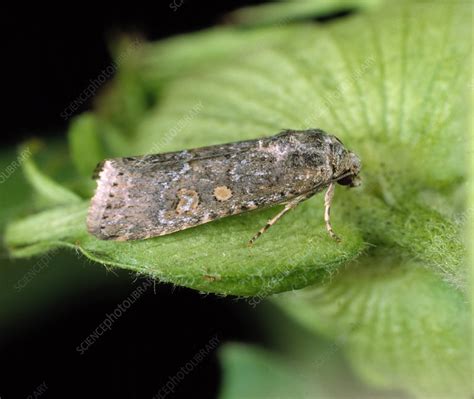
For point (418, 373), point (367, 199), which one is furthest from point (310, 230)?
point (418, 373)

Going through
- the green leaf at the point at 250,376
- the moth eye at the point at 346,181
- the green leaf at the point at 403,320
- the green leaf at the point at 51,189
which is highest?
the green leaf at the point at 51,189

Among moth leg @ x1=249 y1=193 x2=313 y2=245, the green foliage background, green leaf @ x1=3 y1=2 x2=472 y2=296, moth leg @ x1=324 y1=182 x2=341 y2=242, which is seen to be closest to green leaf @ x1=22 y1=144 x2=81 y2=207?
the green foliage background

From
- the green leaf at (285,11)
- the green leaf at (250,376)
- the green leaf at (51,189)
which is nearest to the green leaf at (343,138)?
the green leaf at (51,189)

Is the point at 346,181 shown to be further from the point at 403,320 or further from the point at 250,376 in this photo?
the point at 250,376

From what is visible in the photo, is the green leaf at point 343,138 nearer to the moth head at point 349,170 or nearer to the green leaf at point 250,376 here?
the moth head at point 349,170

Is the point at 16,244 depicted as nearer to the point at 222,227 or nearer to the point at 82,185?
the point at 82,185

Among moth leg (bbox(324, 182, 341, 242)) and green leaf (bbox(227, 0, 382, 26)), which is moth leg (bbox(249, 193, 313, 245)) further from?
green leaf (bbox(227, 0, 382, 26))

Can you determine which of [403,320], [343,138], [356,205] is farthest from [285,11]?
[403,320]

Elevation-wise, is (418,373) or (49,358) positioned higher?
(49,358)
